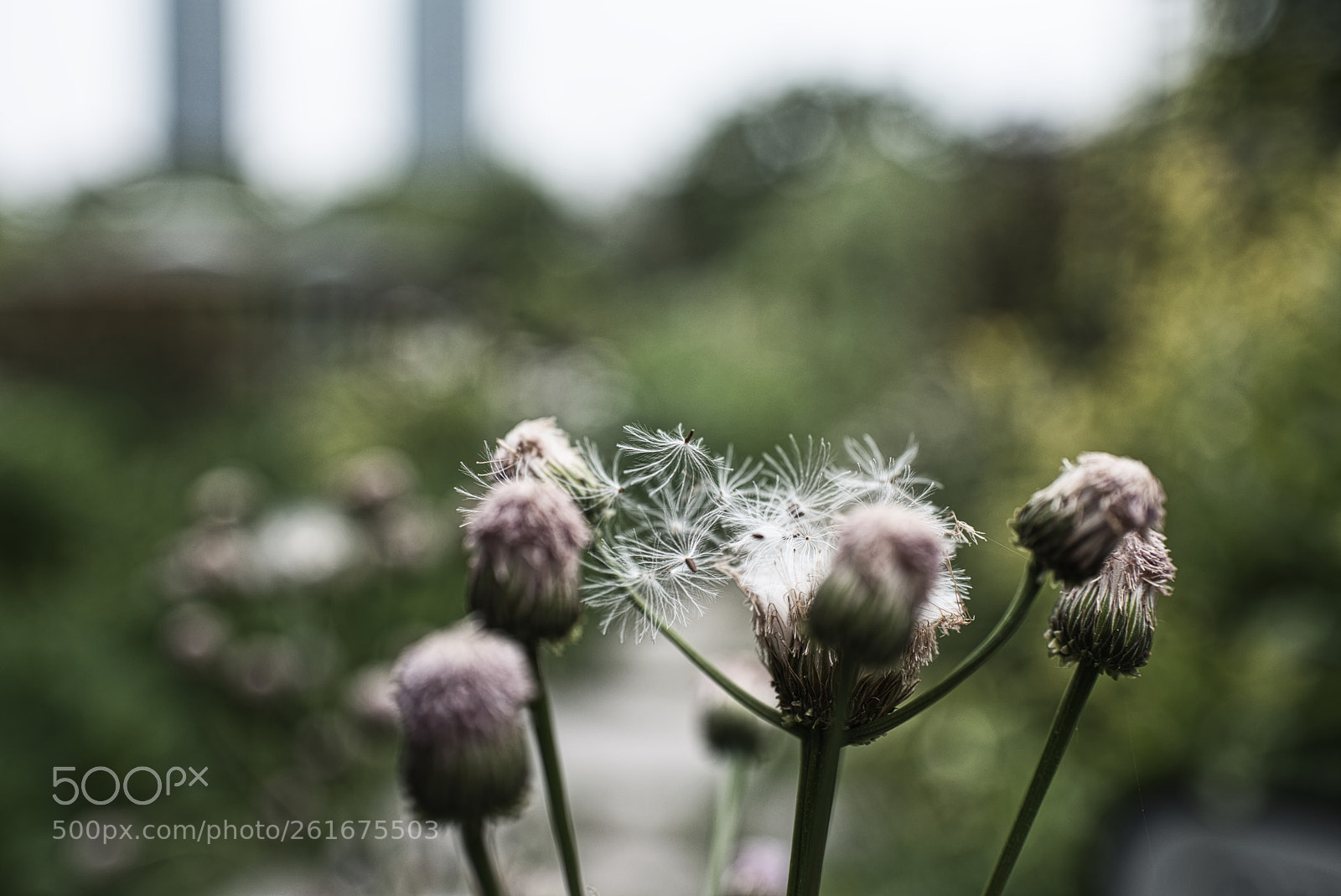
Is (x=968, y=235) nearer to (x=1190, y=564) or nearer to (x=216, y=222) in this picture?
(x=1190, y=564)

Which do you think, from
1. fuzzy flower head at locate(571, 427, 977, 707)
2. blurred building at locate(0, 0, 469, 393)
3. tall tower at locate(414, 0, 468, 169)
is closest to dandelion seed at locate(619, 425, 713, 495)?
fuzzy flower head at locate(571, 427, 977, 707)

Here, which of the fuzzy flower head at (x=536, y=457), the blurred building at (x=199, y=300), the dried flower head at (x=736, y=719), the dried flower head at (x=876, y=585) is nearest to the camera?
the dried flower head at (x=876, y=585)

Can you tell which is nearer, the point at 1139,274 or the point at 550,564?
the point at 550,564

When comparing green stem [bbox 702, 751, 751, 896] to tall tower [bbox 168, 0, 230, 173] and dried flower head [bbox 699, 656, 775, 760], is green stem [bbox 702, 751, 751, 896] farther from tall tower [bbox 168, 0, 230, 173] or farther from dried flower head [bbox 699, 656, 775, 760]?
tall tower [bbox 168, 0, 230, 173]

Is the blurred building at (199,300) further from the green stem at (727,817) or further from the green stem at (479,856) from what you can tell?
the green stem at (479,856)

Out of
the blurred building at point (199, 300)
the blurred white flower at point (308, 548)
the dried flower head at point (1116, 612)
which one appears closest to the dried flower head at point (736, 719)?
the dried flower head at point (1116, 612)

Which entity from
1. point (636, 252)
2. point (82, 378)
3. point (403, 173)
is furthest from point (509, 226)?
point (82, 378)
